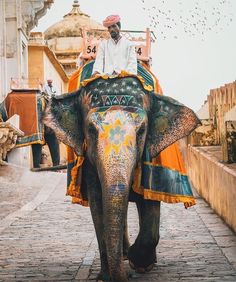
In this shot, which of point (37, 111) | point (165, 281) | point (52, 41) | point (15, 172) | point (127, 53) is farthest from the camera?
point (52, 41)

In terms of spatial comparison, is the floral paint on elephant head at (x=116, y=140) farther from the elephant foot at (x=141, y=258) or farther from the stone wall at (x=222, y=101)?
the stone wall at (x=222, y=101)

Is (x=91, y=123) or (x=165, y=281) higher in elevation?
(x=91, y=123)

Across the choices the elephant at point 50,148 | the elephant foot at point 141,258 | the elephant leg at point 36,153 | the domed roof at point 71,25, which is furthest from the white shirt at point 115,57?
the domed roof at point 71,25

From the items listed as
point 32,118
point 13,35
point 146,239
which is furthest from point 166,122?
point 13,35

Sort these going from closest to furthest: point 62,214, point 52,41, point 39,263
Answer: point 39,263, point 62,214, point 52,41

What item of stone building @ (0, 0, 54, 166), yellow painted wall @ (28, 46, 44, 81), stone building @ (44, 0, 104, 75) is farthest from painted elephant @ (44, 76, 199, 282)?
stone building @ (44, 0, 104, 75)

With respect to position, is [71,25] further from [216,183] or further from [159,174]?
[159,174]

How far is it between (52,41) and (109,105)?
51135mm

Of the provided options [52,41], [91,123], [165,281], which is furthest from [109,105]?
[52,41]

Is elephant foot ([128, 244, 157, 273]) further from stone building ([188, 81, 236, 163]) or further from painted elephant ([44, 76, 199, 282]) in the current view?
stone building ([188, 81, 236, 163])

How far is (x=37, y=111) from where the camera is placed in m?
23.7

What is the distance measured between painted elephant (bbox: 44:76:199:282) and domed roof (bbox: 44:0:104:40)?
49560mm

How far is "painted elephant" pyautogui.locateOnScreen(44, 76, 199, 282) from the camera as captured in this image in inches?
257

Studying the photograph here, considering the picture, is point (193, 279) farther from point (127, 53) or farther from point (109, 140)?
point (127, 53)
